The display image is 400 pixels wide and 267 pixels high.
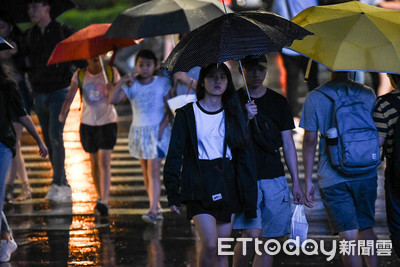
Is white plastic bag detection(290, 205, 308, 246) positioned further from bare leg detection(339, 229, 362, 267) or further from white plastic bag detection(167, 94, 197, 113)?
white plastic bag detection(167, 94, 197, 113)

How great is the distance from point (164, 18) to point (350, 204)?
3.43m

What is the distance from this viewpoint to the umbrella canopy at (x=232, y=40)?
6.07m

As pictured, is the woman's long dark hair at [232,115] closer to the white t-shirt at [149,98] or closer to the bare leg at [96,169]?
the white t-shirt at [149,98]

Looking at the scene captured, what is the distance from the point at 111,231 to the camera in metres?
9.32

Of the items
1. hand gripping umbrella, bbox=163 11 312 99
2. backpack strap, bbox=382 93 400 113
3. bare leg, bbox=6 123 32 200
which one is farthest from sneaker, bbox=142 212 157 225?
backpack strap, bbox=382 93 400 113

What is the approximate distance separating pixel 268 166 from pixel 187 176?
2.40 feet

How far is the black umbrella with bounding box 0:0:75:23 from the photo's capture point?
1137cm

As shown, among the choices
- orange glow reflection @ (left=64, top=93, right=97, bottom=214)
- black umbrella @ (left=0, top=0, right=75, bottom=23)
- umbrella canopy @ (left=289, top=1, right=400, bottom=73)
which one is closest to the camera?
umbrella canopy @ (left=289, top=1, right=400, bottom=73)

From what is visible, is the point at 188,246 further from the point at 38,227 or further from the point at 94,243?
the point at 38,227

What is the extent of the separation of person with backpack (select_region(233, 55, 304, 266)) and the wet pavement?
1.28 metres

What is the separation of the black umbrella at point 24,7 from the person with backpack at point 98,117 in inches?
55.3

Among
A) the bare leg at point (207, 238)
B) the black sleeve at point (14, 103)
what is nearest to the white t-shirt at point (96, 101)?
the black sleeve at point (14, 103)

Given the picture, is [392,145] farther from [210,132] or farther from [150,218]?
[150,218]


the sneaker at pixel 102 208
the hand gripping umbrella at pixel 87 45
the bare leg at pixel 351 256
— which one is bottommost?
the bare leg at pixel 351 256
